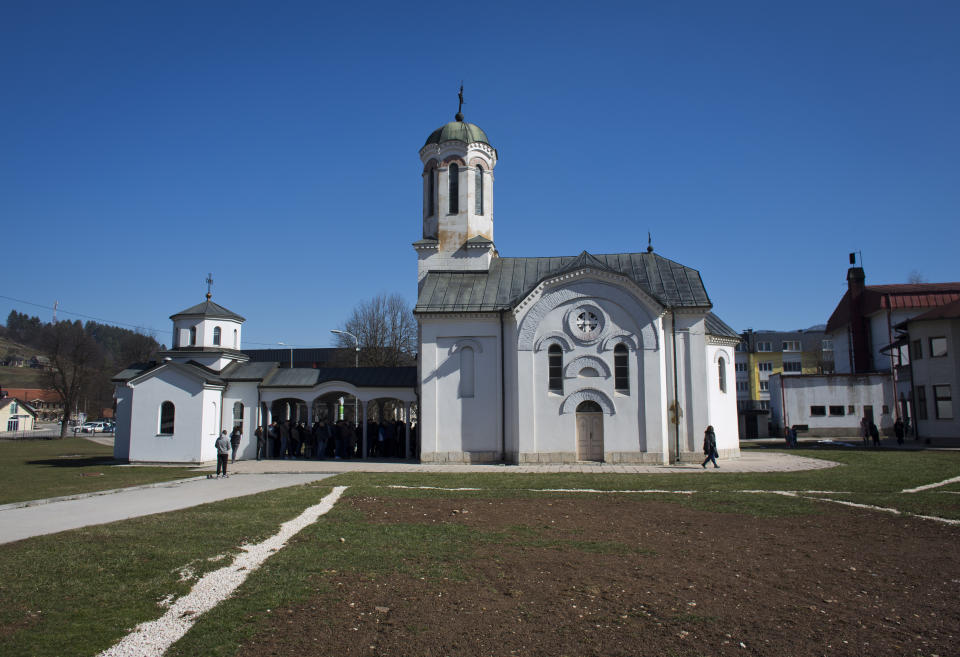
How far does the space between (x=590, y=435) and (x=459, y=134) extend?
15739 mm

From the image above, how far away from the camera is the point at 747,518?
12781 mm

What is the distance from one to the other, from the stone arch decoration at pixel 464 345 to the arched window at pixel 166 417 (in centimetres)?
1299

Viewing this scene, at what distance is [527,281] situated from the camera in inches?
1174

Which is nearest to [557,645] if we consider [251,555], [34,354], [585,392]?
[251,555]

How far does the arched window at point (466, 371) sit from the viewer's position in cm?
2745

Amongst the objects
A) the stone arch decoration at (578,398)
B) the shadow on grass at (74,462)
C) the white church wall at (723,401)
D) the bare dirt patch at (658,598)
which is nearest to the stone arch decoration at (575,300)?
the stone arch decoration at (578,398)

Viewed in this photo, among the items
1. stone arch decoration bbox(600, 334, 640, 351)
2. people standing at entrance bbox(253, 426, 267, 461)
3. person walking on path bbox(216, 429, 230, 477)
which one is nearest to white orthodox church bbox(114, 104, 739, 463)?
stone arch decoration bbox(600, 334, 640, 351)

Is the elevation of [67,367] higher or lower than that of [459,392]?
higher

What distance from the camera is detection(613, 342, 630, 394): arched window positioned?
2602 centimetres

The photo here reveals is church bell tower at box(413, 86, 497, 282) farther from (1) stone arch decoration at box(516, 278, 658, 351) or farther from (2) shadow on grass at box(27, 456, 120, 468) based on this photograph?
(2) shadow on grass at box(27, 456, 120, 468)

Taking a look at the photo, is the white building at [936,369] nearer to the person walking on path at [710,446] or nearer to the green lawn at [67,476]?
the person walking on path at [710,446]

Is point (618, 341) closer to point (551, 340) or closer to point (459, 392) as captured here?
point (551, 340)

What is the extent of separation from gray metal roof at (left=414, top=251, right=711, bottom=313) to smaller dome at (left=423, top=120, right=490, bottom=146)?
Answer: 237 inches

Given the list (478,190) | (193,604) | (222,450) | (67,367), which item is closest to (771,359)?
(478,190)
